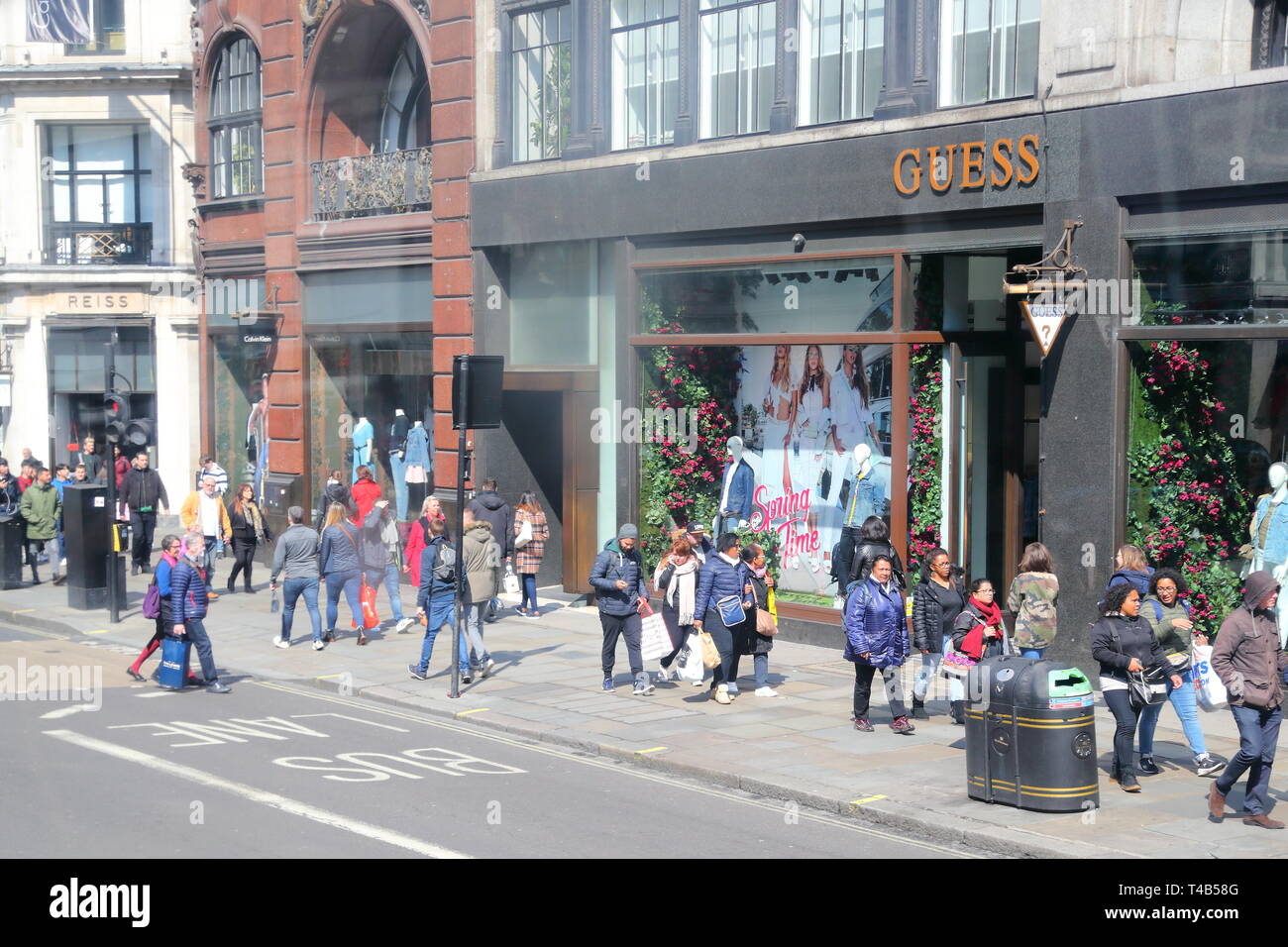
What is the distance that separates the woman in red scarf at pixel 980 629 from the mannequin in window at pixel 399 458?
493 inches

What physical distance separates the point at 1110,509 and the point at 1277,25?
15.6 ft

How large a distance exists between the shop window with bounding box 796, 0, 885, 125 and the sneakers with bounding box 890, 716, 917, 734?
700 cm

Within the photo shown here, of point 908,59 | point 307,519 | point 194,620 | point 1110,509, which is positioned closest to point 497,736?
point 194,620

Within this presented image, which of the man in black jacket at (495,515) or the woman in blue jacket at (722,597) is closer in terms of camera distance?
the woman in blue jacket at (722,597)

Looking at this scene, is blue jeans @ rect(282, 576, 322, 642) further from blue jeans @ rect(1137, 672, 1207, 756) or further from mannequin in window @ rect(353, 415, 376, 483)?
blue jeans @ rect(1137, 672, 1207, 756)

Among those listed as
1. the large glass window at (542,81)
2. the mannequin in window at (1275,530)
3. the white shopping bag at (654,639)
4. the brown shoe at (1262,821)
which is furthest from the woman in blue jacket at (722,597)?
the large glass window at (542,81)

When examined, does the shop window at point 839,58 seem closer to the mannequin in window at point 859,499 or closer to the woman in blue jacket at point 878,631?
the mannequin in window at point 859,499

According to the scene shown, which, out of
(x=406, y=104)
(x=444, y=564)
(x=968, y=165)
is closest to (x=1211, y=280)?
(x=968, y=165)

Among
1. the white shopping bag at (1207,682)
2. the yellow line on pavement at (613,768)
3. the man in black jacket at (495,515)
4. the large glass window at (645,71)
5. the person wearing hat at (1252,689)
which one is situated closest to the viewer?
the person wearing hat at (1252,689)

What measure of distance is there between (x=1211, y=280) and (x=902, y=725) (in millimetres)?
5031

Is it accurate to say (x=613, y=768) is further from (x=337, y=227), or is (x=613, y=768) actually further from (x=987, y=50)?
(x=337, y=227)

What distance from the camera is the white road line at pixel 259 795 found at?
30.2 ft

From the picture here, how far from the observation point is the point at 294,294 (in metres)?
24.6

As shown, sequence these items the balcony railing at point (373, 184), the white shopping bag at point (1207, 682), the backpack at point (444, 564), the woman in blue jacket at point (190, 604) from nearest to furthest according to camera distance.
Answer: the white shopping bag at point (1207, 682) → the woman in blue jacket at point (190, 604) → the backpack at point (444, 564) → the balcony railing at point (373, 184)
